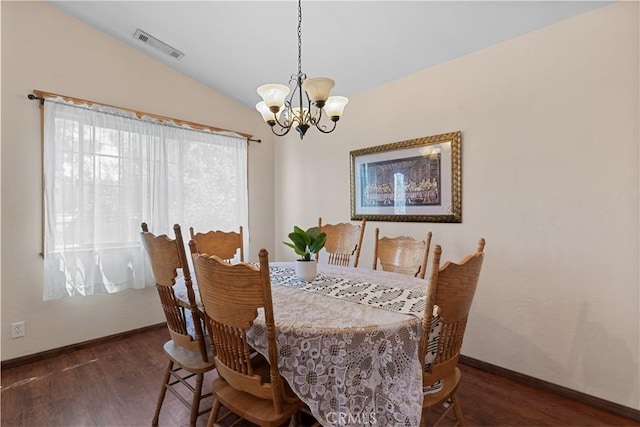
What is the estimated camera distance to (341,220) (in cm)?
351

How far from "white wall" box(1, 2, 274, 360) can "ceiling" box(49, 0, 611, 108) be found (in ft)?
0.65

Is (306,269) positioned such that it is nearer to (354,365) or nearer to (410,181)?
(354,365)

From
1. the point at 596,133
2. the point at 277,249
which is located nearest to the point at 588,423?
the point at 596,133

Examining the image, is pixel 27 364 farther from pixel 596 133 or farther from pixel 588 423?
pixel 596 133

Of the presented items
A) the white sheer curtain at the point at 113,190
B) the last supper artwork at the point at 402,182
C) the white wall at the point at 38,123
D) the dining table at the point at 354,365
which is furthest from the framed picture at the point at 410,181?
the white wall at the point at 38,123

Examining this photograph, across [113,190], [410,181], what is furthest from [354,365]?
[113,190]

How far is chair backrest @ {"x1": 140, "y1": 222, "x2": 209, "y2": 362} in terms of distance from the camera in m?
1.56

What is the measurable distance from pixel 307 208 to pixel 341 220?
58cm

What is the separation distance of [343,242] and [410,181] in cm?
83

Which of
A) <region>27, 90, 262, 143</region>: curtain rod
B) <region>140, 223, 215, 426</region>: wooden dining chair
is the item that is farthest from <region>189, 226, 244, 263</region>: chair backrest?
<region>27, 90, 262, 143</region>: curtain rod

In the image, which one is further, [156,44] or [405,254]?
[156,44]

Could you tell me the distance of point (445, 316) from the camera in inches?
48.6

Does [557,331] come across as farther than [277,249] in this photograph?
No

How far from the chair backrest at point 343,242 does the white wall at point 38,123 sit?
200 centimetres
